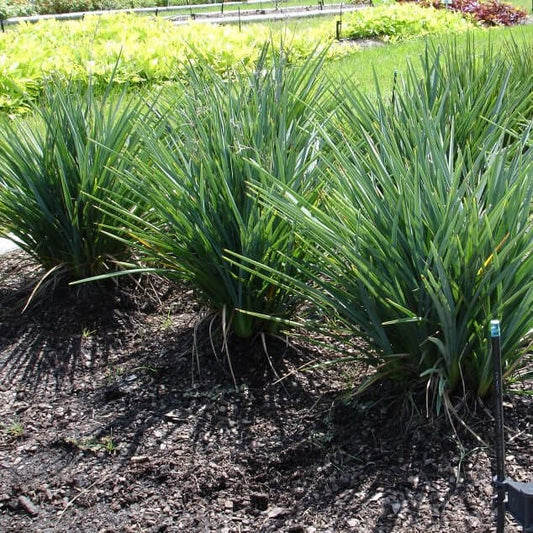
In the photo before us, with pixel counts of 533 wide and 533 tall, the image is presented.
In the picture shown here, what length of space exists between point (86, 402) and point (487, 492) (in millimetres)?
1604

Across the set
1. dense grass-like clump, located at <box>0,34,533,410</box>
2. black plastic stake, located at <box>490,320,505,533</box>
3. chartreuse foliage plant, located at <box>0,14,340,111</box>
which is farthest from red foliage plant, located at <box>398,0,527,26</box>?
black plastic stake, located at <box>490,320,505,533</box>

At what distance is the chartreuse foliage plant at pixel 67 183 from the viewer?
3877 millimetres

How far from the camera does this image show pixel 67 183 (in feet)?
12.8

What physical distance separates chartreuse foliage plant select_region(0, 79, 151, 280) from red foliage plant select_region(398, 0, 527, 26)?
11.6 metres

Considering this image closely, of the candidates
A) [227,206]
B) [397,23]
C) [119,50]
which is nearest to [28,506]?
[227,206]

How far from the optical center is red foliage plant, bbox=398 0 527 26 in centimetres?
1439

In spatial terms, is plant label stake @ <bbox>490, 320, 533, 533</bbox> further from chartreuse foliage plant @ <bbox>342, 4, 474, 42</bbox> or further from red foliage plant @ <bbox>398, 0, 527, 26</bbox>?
red foliage plant @ <bbox>398, 0, 527, 26</bbox>

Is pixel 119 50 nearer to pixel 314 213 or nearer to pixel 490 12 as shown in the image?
pixel 314 213

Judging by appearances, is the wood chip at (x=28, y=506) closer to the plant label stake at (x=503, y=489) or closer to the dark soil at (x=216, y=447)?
the dark soil at (x=216, y=447)

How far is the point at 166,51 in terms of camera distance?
31.0 ft

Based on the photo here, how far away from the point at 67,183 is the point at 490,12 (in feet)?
40.8

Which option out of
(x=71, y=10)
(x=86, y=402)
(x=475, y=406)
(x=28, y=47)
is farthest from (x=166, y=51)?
(x=71, y=10)

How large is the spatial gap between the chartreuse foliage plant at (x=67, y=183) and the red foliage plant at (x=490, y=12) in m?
11.6

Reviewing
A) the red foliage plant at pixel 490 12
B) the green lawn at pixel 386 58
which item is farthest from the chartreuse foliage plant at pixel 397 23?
the red foliage plant at pixel 490 12
